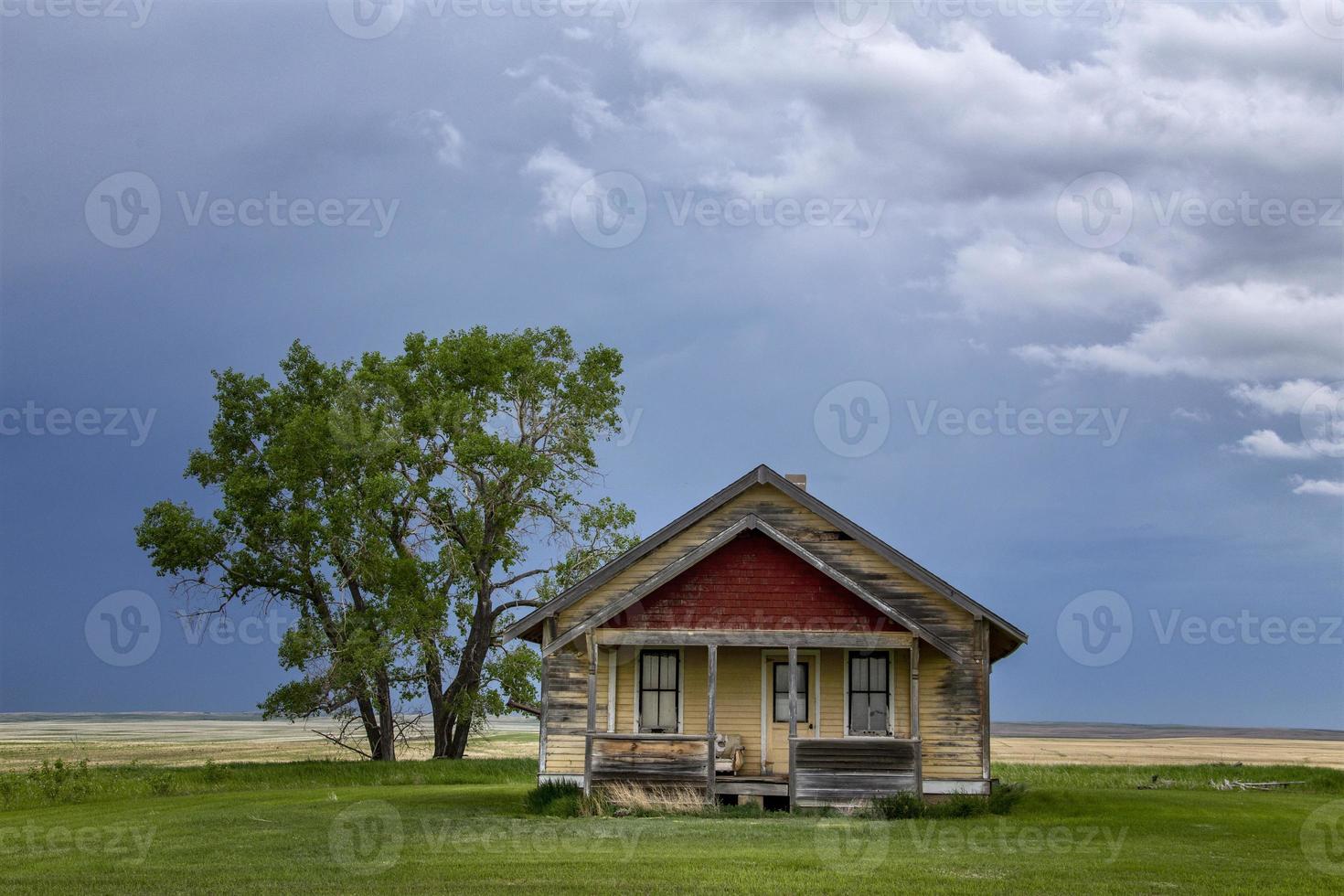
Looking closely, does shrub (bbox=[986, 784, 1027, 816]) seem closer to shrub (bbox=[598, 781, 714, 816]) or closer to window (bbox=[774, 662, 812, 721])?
window (bbox=[774, 662, 812, 721])

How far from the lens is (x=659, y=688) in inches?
1008

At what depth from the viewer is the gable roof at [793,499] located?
25.1 meters

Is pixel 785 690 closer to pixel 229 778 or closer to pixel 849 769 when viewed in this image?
pixel 849 769

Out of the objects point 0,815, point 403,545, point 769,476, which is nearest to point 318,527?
point 403,545

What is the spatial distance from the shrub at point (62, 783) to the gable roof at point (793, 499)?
1204cm

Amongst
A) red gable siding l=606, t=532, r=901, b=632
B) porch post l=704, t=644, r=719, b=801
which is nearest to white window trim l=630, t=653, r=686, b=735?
red gable siding l=606, t=532, r=901, b=632

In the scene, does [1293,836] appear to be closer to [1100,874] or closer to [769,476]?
[1100,874]

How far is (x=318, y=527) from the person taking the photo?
38000 millimetres

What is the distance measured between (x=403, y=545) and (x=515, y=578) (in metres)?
3.67

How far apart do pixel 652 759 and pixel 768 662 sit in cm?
348

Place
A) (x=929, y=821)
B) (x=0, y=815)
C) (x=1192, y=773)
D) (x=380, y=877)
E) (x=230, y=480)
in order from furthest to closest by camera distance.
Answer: (x=230, y=480) → (x=1192, y=773) → (x=0, y=815) → (x=929, y=821) → (x=380, y=877)

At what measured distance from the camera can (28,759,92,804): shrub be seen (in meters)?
29.4

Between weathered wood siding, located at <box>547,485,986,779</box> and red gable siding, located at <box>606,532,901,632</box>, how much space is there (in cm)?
140

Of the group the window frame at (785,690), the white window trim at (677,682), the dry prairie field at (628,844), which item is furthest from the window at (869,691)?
the white window trim at (677,682)
